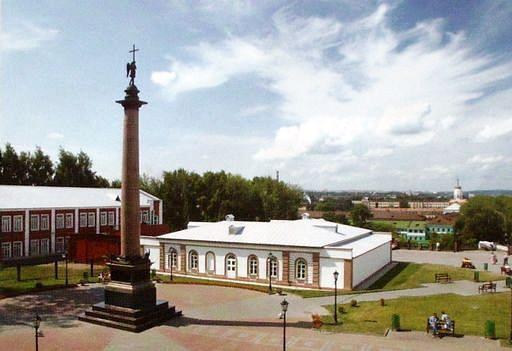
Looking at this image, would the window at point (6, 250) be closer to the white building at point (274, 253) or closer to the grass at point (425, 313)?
the white building at point (274, 253)

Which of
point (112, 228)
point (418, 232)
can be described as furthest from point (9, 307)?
point (418, 232)

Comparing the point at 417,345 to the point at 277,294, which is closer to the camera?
the point at 417,345

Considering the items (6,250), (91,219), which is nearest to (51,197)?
(91,219)

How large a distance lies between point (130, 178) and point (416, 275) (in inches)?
1065

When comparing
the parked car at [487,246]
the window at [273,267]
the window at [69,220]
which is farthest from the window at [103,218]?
the parked car at [487,246]

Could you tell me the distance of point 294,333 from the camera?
21453mm

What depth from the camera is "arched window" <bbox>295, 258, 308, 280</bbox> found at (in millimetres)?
34562

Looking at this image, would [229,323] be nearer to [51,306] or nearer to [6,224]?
[51,306]

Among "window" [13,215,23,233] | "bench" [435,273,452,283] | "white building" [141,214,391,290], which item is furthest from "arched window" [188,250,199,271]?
"bench" [435,273,452,283]

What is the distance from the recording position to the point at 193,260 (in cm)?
3925

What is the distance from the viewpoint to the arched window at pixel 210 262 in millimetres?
38375

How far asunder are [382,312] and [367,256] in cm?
1264

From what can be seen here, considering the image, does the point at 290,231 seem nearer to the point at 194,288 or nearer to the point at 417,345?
the point at 194,288

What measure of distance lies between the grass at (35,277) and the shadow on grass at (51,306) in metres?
2.19
